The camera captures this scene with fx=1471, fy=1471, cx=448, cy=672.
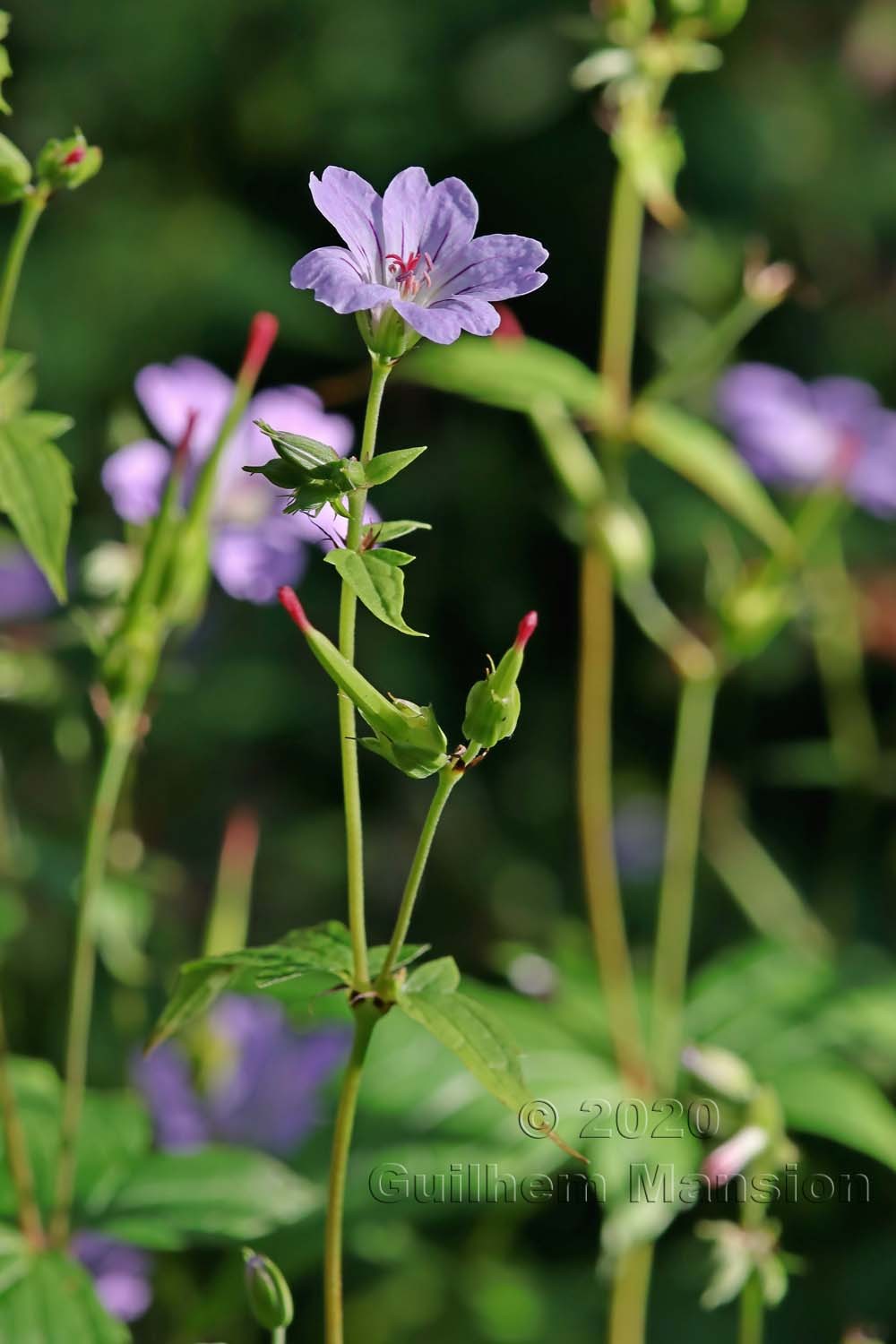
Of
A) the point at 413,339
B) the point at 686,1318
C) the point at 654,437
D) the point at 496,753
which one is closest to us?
the point at 413,339

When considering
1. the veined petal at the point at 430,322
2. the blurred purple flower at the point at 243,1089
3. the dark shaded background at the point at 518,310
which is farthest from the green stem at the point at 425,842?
the dark shaded background at the point at 518,310

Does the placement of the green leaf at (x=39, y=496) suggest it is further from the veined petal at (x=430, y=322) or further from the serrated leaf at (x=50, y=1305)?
the serrated leaf at (x=50, y=1305)

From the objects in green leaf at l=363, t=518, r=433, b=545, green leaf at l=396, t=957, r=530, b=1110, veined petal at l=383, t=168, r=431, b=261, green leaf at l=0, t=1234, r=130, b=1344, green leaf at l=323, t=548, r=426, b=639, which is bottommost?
green leaf at l=0, t=1234, r=130, b=1344

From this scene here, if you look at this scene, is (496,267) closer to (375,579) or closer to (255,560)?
(375,579)

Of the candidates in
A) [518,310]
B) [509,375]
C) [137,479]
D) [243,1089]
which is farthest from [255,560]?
[518,310]

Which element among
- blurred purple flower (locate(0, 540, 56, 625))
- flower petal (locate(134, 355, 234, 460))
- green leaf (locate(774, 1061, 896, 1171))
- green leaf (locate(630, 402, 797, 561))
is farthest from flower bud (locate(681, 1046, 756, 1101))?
blurred purple flower (locate(0, 540, 56, 625))

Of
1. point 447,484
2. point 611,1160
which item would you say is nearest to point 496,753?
point 447,484

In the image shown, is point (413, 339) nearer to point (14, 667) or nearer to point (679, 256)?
point (14, 667)

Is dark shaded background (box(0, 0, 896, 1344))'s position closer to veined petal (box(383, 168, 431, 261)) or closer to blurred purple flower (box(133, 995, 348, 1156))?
blurred purple flower (box(133, 995, 348, 1156))
